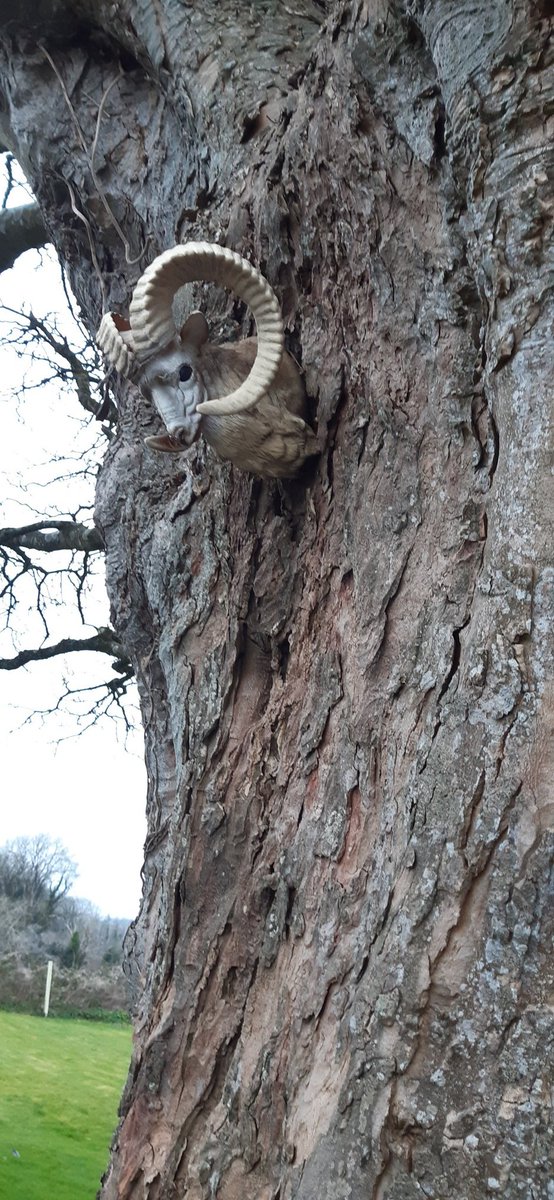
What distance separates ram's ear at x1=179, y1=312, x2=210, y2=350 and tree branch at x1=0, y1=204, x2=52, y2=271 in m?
3.83

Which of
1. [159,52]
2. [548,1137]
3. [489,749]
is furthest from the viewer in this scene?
[159,52]

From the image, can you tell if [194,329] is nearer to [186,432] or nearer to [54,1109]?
[186,432]

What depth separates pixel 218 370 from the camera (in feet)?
8.80

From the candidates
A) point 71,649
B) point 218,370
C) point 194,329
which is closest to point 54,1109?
point 71,649

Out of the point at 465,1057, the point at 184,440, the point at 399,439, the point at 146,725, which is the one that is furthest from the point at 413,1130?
the point at 146,725

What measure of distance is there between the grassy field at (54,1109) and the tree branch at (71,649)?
2.99 m

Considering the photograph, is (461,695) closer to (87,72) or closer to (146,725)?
(146,725)

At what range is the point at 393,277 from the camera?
2.38 meters

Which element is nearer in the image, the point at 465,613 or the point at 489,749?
the point at 489,749

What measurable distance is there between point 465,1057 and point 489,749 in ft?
1.76

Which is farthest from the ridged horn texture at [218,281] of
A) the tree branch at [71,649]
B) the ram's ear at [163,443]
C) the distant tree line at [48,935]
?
the distant tree line at [48,935]

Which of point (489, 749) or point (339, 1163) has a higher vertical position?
point (489, 749)

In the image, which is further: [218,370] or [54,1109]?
[54,1109]

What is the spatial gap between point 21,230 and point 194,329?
405cm
